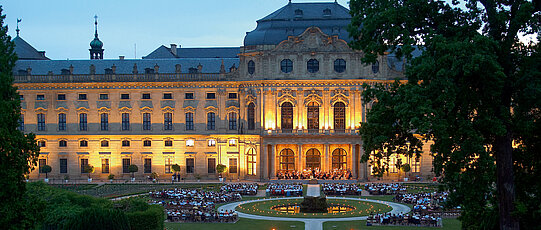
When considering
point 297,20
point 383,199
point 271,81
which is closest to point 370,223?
point 383,199

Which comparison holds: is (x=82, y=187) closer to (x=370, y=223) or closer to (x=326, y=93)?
(x=326, y=93)

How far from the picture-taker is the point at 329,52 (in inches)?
3120

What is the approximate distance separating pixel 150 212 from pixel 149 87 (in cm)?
4415

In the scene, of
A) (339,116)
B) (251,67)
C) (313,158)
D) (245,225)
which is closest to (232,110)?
(251,67)

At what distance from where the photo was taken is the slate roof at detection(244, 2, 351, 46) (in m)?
81.2

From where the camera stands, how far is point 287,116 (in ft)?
263

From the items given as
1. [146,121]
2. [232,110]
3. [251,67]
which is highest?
[251,67]

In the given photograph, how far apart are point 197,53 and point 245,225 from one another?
2260 inches

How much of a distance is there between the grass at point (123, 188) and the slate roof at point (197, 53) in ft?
87.9

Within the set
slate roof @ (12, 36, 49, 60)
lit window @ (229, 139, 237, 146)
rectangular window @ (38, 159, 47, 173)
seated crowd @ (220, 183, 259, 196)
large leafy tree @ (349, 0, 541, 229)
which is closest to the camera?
large leafy tree @ (349, 0, 541, 229)

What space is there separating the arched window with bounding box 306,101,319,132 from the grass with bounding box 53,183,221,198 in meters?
13.2

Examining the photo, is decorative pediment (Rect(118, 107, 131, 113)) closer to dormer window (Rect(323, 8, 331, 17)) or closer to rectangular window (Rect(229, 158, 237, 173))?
rectangular window (Rect(229, 158, 237, 173))

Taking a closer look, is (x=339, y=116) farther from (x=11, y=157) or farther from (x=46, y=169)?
(x=11, y=157)

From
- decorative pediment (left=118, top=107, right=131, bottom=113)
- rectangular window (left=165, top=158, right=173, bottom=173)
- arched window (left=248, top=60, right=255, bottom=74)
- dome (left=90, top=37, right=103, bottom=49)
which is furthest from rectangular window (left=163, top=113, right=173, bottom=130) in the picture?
dome (left=90, top=37, right=103, bottom=49)
